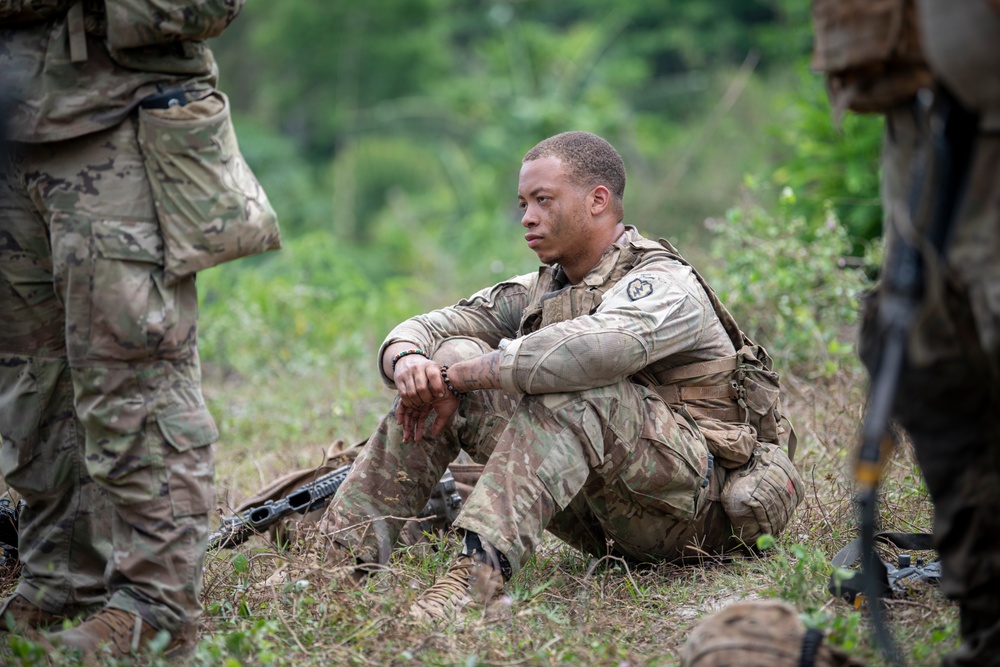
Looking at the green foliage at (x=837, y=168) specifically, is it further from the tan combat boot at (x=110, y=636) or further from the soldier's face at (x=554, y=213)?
the tan combat boot at (x=110, y=636)

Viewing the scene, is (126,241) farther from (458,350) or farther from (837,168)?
(837,168)

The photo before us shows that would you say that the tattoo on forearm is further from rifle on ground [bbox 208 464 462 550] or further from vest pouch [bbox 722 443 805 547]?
vest pouch [bbox 722 443 805 547]

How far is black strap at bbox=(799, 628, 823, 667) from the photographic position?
2.42 meters

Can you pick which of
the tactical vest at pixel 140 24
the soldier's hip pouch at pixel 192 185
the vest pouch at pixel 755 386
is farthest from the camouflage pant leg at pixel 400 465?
the tactical vest at pixel 140 24

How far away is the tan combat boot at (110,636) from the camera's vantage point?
2814mm

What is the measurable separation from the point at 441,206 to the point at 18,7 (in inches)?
636

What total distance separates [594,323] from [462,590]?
90 cm

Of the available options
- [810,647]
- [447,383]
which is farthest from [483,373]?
[810,647]

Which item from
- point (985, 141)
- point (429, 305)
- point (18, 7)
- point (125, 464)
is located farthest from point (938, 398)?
point (429, 305)

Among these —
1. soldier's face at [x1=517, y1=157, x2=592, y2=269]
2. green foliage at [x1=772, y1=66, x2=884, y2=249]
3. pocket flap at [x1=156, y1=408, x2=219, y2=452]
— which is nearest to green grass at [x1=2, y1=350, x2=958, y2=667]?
pocket flap at [x1=156, y1=408, x2=219, y2=452]

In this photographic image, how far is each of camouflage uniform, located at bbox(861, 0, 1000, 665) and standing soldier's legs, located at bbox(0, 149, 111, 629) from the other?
219cm

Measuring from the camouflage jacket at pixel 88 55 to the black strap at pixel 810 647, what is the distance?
2.14 meters

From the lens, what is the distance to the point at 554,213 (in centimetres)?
388

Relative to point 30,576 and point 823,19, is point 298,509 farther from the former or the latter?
point 823,19
